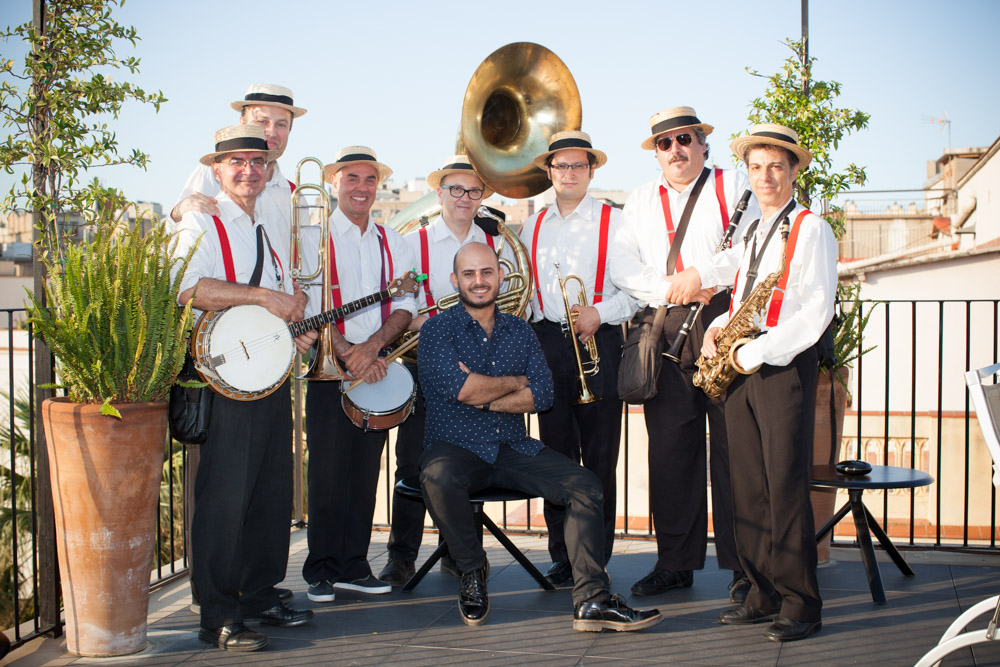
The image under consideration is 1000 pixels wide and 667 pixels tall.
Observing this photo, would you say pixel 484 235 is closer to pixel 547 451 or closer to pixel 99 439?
pixel 547 451

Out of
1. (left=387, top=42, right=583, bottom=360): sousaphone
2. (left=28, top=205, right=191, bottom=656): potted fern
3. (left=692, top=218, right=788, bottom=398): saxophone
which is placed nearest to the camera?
(left=28, top=205, right=191, bottom=656): potted fern

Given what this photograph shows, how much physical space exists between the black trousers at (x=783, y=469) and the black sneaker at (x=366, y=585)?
1720 mm

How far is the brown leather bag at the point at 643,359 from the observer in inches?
161

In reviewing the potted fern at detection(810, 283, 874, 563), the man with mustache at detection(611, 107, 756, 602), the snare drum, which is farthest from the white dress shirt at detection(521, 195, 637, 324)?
the potted fern at detection(810, 283, 874, 563)

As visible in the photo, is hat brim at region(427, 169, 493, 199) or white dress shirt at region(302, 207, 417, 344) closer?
white dress shirt at region(302, 207, 417, 344)

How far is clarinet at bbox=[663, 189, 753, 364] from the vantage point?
13.4 feet

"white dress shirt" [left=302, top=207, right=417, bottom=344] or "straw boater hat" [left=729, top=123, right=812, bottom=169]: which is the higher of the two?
"straw boater hat" [left=729, top=123, right=812, bottom=169]

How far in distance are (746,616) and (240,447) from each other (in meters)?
2.19

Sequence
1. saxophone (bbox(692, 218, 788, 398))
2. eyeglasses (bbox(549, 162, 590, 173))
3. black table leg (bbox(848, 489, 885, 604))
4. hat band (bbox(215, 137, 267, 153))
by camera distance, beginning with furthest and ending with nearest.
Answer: eyeglasses (bbox(549, 162, 590, 173)), black table leg (bbox(848, 489, 885, 604)), hat band (bbox(215, 137, 267, 153)), saxophone (bbox(692, 218, 788, 398))

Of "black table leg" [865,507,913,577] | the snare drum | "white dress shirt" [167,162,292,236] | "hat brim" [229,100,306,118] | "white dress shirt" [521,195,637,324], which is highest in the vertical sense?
"hat brim" [229,100,306,118]

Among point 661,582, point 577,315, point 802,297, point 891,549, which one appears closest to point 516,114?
point 577,315

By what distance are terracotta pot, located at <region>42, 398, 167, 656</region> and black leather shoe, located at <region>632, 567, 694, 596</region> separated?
2.17 m

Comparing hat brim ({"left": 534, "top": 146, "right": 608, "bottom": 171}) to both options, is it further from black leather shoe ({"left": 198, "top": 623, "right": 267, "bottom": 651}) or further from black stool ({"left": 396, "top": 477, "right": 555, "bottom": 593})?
black leather shoe ({"left": 198, "top": 623, "right": 267, "bottom": 651})

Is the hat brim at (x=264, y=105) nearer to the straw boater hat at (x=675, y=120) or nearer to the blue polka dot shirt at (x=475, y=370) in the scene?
the blue polka dot shirt at (x=475, y=370)
